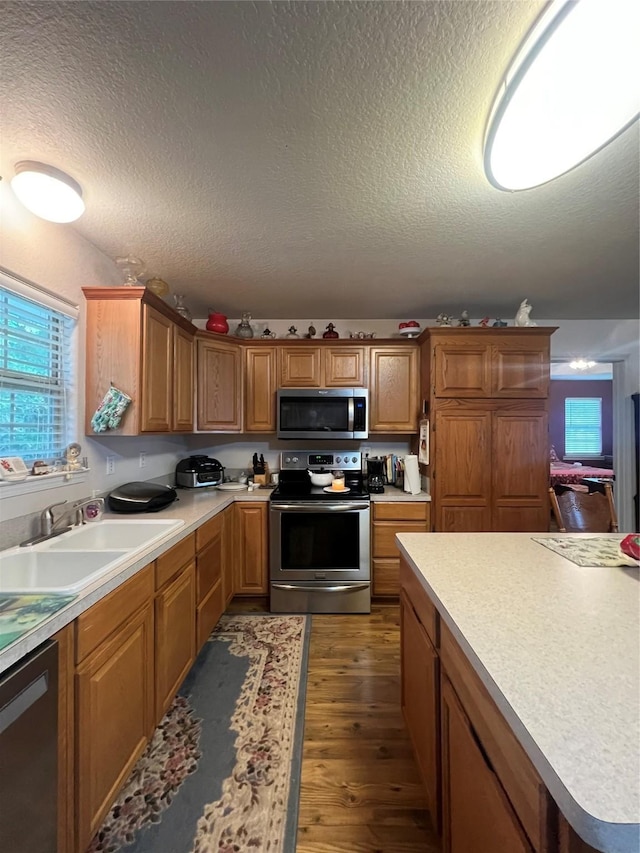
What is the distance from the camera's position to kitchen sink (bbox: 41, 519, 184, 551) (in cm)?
162

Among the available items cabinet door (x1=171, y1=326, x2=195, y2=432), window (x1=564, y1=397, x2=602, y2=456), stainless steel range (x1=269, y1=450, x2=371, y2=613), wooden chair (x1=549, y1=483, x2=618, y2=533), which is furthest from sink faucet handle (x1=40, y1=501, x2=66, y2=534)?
window (x1=564, y1=397, x2=602, y2=456)

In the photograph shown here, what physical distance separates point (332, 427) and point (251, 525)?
39.8 inches

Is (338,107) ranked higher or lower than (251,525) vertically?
higher

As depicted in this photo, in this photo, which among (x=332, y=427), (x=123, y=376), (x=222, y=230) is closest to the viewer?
(x=222, y=230)

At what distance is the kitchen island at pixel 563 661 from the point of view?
0.44 meters

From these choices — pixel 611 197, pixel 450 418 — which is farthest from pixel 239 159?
pixel 450 418

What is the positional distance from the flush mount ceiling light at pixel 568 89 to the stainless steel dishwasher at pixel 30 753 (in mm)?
1900

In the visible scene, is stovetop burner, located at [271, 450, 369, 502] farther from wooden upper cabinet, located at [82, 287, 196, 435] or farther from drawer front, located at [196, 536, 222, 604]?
wooden upper cabinet, located at [82, 287, 196, 435]

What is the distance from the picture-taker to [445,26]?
2.93 ft

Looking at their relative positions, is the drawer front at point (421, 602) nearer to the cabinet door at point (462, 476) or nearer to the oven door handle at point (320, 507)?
the oven door handle at point (320, 507)

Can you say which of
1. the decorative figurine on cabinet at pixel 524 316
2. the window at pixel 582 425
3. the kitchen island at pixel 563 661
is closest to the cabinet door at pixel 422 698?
the kitchen island at pixel 563 661

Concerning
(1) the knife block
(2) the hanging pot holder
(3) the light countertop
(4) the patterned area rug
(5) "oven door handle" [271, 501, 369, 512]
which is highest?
(2) the hanging pot holder

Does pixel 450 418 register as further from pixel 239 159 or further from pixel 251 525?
pixel 239 159

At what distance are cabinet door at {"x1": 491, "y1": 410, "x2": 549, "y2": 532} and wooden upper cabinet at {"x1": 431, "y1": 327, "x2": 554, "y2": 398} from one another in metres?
0.21
